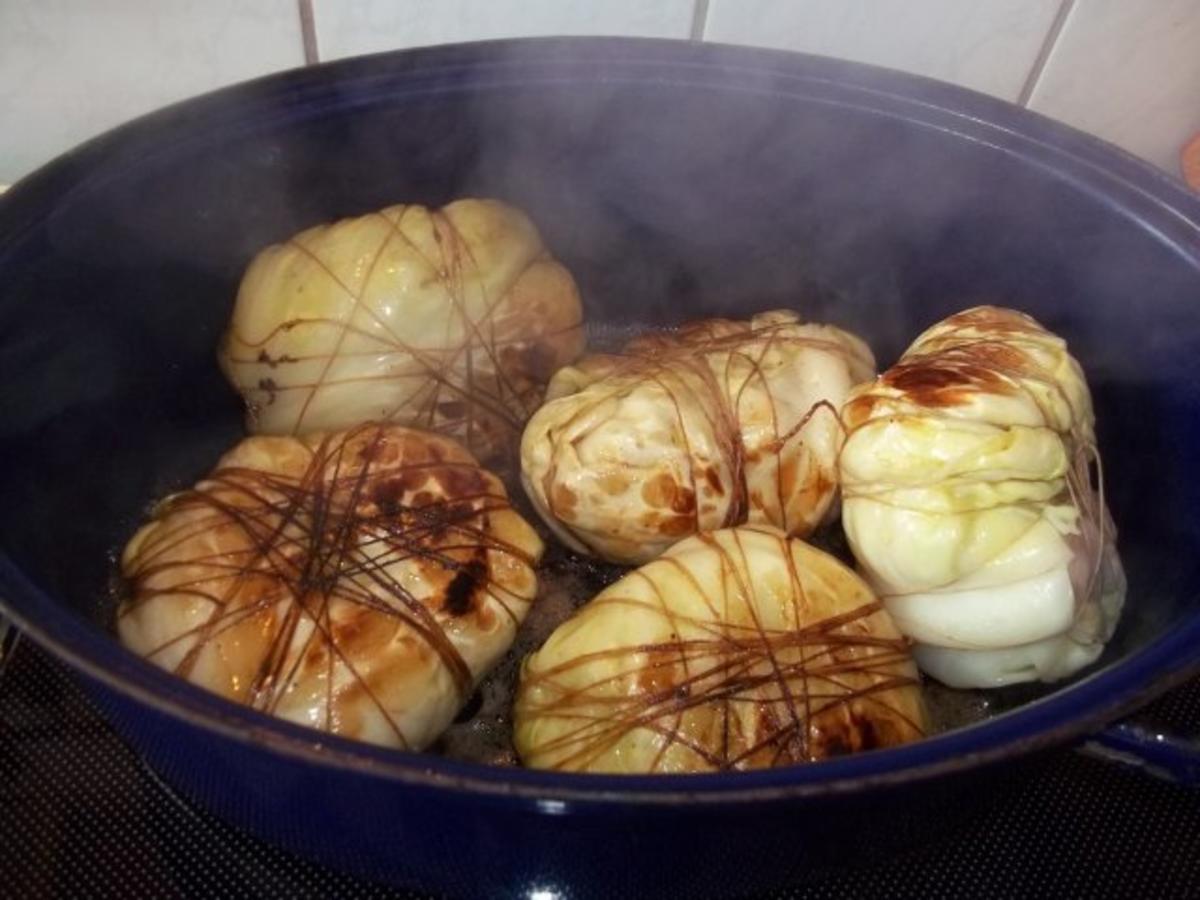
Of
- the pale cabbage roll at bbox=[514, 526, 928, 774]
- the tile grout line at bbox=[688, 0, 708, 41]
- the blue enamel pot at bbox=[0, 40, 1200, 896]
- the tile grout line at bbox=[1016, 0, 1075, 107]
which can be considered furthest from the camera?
the tile grout line at bbox=[1016, 0, 1075, 107]

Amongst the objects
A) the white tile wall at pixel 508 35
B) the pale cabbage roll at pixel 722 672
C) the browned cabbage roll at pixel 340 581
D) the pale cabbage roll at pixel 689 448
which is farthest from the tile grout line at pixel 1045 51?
the browned cabbage roll at pixel 340 581

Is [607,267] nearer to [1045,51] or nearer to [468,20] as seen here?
[468,20]

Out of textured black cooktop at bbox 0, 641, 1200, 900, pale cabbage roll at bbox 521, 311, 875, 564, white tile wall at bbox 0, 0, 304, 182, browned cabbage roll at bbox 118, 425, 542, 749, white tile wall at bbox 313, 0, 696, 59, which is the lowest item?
textured black cooktop at bbox 0, 641, 1200, 900

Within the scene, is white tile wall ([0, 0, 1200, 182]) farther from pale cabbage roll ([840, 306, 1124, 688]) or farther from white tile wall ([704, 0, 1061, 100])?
pale cabbage roll ([840, 306, 1124, 688])

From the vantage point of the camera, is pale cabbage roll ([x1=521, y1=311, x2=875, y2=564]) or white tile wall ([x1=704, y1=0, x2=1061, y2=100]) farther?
white tile wall ([x1=704, y1=0, x2=1061, y2=100])

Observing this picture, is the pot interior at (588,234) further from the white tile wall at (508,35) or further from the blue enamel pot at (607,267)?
the white tile wall at (508,35)

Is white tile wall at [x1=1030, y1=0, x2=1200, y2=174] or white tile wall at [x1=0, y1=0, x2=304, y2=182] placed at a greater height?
white tile wall at [x1=1030, y1=0, x2=1200, y2=174]

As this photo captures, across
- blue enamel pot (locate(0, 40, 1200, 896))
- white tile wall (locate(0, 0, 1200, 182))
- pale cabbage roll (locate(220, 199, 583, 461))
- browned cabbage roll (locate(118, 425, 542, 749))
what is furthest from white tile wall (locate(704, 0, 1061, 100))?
browned cabbage roll (locate(118, 425, 542, 749))
